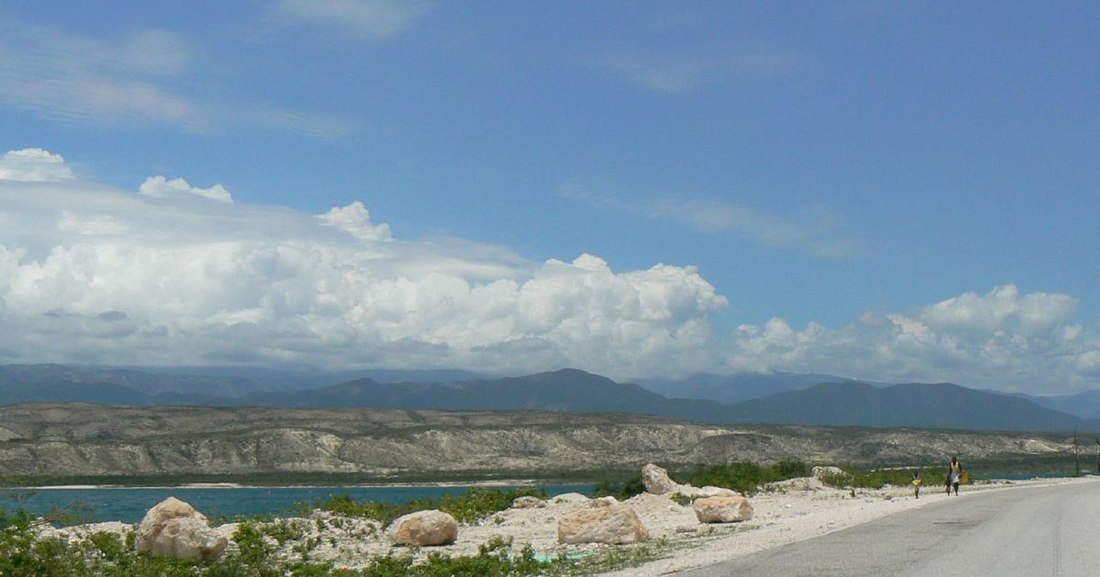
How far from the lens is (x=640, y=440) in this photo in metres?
157

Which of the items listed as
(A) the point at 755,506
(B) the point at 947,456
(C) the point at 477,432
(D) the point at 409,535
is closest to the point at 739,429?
(B) the point at 947,456

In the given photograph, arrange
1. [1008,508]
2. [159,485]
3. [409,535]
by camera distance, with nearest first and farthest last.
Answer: [409,535], [1008,508], [159,485]

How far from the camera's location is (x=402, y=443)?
5531 inches

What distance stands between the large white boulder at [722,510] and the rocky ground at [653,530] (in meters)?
0.33

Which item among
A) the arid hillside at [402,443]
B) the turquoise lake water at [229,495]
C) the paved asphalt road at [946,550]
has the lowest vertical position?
the turquoise lake water at [229,495]

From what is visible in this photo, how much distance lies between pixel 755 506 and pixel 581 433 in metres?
113

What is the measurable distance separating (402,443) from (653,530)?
112 meters

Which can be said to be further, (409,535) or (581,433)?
(581,433)

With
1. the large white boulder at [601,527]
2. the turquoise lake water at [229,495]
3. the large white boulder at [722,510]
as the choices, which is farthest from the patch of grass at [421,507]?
the turquoise lake water at [229,495]

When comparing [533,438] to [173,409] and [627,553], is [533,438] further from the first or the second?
[627,553]

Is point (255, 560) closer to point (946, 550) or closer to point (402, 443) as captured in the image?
point (946, 550)

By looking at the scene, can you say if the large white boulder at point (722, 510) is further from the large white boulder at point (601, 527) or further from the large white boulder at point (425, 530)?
the large white boulder at point (425, 530)

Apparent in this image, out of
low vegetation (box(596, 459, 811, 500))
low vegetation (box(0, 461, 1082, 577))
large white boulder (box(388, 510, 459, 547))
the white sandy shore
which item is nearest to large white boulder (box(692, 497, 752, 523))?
the white sandy shore

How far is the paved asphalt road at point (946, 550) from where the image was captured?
699 inches
